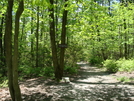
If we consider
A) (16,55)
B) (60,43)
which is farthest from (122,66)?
(16,55)

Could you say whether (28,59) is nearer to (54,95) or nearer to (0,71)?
(0,71)

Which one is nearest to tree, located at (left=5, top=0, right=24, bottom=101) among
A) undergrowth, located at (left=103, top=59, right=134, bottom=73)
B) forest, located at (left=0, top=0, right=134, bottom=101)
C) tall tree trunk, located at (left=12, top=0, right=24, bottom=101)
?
tall tree trunk, located at (left=12, top=0, right=24, bottom=101)

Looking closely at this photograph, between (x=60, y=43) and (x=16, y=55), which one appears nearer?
(x=16, y=55)

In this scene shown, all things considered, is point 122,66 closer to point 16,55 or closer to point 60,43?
point 60,43

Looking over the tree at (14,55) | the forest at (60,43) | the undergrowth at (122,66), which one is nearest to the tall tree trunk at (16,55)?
the tree at (14,55)

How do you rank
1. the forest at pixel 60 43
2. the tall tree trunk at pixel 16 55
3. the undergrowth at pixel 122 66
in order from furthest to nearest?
the undergrowth at pixel 122 66 < the forest at pixel 60 43 < the tall tree trunk at pixel 16 55

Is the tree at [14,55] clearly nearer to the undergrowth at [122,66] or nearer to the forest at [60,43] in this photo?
the forest at [60,43]

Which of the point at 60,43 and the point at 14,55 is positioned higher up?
the point at 60,43

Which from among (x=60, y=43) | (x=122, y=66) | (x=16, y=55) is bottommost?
(x=122, y=66)

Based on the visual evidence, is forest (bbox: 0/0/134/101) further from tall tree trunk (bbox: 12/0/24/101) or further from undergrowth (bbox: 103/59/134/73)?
tall tree trunk (bbox: 12/0/24/101)

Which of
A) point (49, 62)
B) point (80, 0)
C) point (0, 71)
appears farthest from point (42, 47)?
point (80, 0)

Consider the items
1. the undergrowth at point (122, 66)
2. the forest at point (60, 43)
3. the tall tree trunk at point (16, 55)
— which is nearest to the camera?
the tall tree trunk at point (16, 55)

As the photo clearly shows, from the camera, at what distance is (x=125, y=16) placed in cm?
1246

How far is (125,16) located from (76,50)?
634 centimetres
